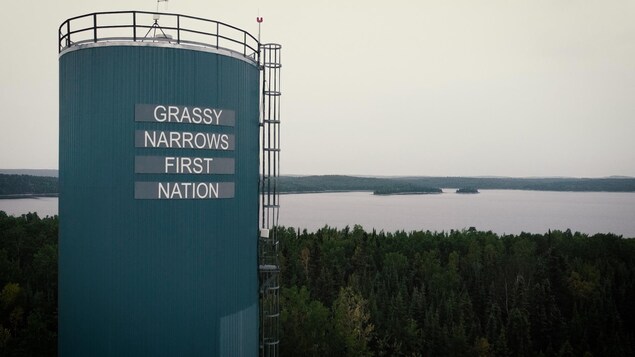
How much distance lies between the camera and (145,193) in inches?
621

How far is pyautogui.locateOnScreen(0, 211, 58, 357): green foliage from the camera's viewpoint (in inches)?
1570

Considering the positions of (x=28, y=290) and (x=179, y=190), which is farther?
(x=28, y=290)

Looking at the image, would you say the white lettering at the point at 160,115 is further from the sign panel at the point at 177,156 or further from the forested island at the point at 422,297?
the forested island at the point at 422,297

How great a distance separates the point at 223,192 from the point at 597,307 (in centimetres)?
6428

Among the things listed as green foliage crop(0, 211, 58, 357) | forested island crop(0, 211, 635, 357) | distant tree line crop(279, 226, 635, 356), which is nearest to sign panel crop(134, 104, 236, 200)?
distant tree line crop(279, 226, 635, 356)

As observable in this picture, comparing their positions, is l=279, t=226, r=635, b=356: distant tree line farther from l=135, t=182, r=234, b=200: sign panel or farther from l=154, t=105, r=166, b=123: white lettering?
l=154, t=105, r=166, b=123: white lettering

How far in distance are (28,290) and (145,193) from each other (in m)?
50.1

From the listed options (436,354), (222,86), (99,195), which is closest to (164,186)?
(99,195)

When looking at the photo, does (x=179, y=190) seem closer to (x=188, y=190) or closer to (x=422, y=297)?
(x=188, y=190)

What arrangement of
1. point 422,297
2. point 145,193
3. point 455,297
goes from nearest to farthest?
point 145,193 < point 422,297 < point 455,297

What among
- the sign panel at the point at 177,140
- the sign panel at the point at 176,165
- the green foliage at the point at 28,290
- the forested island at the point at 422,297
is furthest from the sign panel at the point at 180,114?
the green foliage at the point at 28,290

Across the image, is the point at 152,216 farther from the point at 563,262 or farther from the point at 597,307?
the point at 563,262

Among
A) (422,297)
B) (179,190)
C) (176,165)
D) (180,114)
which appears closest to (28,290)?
(422,297)

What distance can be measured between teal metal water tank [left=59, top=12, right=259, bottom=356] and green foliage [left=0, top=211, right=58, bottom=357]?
26.9 m
